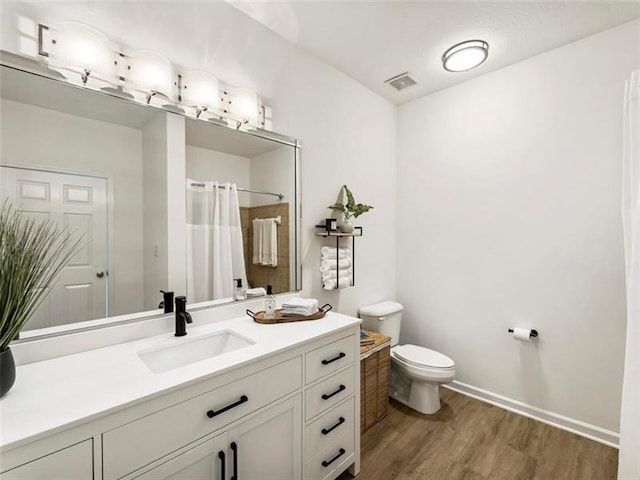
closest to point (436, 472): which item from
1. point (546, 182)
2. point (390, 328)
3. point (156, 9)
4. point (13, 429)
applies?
point (390, 328)

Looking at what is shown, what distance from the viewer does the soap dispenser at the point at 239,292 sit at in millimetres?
1732

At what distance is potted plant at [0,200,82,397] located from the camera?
0.86 meters

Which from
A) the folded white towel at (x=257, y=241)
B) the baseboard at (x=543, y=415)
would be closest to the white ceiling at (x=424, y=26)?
the folded white towel at (x=257, y=241)

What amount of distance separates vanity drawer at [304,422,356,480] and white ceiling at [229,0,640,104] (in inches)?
95.1

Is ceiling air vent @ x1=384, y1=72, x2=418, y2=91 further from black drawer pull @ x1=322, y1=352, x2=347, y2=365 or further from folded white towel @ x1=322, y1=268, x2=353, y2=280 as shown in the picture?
black drawer pull @ x1=322, y1=352, x2=347, y2=365

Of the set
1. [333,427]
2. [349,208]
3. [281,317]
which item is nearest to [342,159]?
[349,208]

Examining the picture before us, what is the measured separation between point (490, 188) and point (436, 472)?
1993 mm

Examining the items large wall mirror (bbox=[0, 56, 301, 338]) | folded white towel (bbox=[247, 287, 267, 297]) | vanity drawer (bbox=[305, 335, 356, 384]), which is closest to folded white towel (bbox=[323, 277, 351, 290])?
large wall mirror (bbox=[0, 56, 301, 338])

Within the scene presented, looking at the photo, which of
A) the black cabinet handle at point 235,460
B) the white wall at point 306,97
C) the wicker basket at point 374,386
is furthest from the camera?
the wicker basket at point 374,386

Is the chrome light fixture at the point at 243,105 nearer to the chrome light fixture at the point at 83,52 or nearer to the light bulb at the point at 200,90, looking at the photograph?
the light bulb at the point at 200,90

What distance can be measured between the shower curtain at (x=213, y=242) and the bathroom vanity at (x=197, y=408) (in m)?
0.18

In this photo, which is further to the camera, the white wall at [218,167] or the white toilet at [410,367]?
the white toilet at [410,367]

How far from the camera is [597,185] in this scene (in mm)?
1903

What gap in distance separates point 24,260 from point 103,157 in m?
0.56
